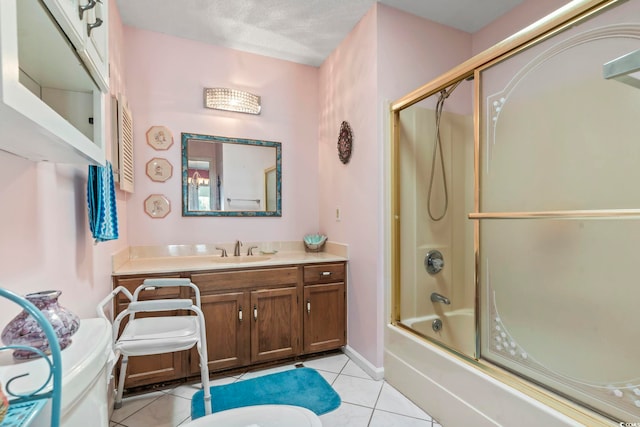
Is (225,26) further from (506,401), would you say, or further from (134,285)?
(506,401)

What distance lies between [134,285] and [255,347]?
3.08 feet

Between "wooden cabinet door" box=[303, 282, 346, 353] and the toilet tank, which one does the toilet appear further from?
"wooden cabinet door" box=[303, 282, 346, 353]

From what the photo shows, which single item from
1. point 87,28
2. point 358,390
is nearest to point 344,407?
point 358,390

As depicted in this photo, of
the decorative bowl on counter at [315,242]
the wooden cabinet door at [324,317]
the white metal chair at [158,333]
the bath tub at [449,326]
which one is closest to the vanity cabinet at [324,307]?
the wooden cabinet door at [324,317]

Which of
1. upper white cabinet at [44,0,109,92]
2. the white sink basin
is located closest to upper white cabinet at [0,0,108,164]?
upper white cabinet at [44,0,109,92]

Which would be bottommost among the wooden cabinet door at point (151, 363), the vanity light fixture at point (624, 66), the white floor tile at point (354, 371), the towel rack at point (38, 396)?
the white floor tile at point (354, 371)

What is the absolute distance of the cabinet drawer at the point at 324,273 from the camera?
2389 millimetres

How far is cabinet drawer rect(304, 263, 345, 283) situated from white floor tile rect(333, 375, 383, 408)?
28.1 inches

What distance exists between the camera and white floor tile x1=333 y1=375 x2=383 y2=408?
1897 mm

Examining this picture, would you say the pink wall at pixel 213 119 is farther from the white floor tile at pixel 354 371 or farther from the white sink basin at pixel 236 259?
the white floor tile at pixel 354 371

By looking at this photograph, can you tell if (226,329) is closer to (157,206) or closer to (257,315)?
(257,315)

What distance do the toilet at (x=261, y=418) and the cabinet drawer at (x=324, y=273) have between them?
135 cm

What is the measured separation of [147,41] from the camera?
2459 millimetres

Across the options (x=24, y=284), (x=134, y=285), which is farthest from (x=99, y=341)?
(x=134, y=285)
